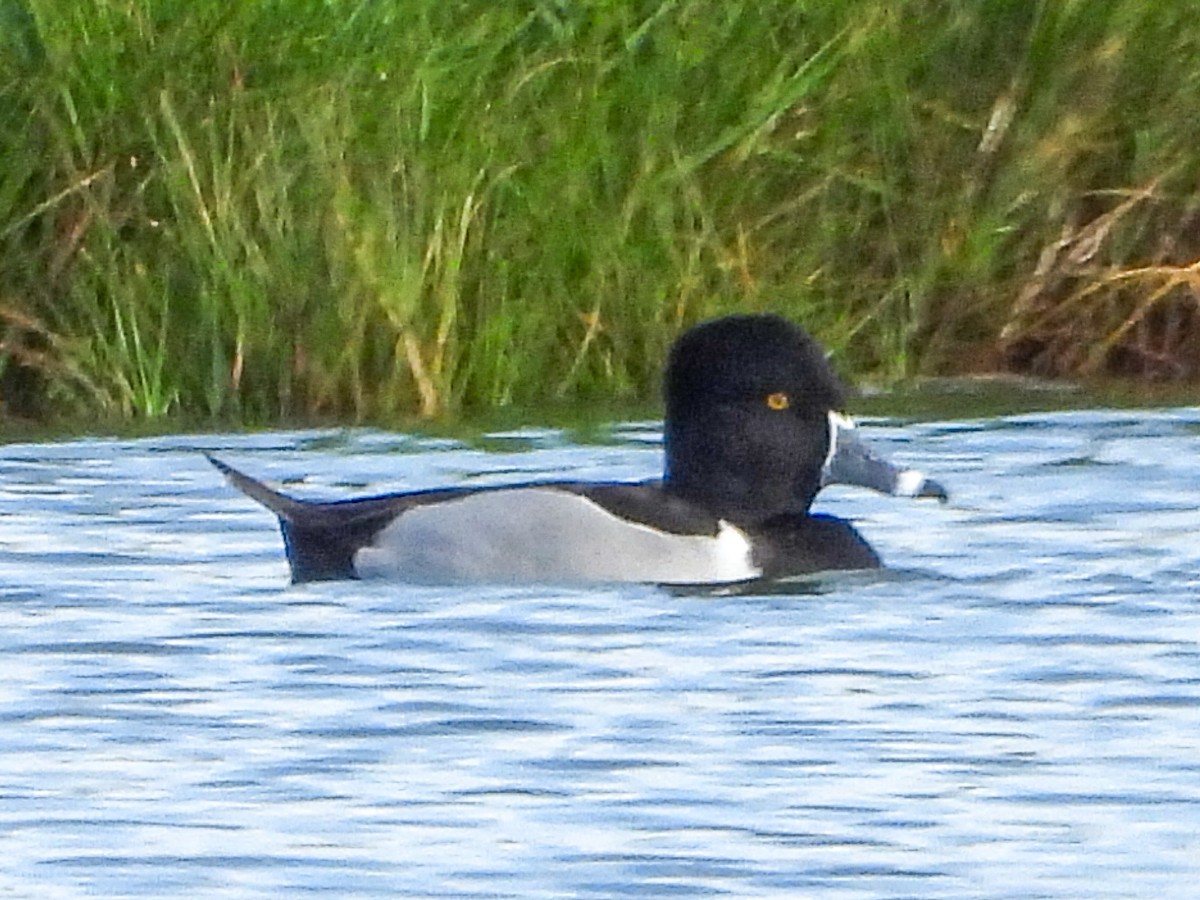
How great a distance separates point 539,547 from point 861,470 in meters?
0.88

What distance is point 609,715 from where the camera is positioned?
7.33 m

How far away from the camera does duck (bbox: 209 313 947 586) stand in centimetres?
908

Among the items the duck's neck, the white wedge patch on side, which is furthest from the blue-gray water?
the duck's neck

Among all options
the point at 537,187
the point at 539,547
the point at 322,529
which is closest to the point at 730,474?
the point at 539,547

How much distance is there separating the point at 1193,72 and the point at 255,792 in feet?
21.7

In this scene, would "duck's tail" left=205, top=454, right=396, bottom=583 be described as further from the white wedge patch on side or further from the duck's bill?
the duck's bill

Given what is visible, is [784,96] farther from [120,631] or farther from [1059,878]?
[1059,878]

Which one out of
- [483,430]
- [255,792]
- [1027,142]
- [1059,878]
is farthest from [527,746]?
[1027,142]

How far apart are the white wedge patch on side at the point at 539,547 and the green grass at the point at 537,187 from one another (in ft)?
7.99

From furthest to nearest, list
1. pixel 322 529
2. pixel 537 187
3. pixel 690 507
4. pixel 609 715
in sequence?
pixel 537 187, pixel 690 507, pixel 322 529, pixel 609 715

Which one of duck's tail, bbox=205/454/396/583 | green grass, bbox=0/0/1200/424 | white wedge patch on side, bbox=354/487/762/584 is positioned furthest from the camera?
green grass, bbox=0/0/1200/424

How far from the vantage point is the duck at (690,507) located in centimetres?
908

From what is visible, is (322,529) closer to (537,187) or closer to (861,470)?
(861,470)

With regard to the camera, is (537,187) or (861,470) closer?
(861,470)
